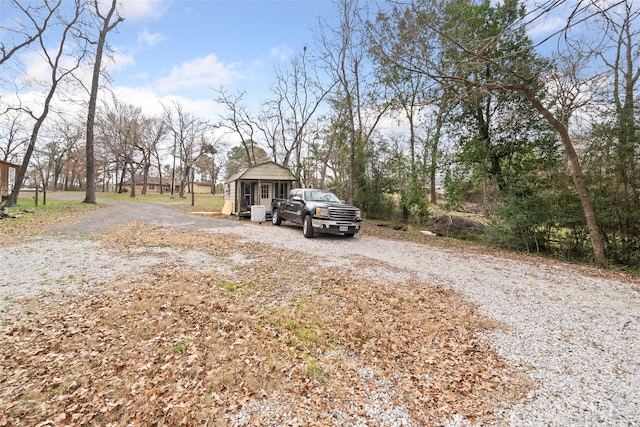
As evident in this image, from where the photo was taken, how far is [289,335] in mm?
3467

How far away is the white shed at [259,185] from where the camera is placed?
1562 centimetres

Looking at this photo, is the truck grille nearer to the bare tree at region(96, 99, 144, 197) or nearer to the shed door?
the shed door

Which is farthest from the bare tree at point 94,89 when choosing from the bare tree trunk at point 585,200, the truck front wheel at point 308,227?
the bare tree trunk at point 585,200

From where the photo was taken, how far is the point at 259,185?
1593 cm

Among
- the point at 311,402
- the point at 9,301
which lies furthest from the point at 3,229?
the point at 311,402

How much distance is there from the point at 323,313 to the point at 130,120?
37.7 meters

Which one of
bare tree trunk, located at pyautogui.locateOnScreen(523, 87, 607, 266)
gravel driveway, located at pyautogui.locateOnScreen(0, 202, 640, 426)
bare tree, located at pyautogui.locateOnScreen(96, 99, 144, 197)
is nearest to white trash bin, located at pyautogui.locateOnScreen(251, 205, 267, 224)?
gravel driveway, located at pyautogui.locateOnScreen(0, 202, 640, 426)

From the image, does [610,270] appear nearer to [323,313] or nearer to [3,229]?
[323,313]

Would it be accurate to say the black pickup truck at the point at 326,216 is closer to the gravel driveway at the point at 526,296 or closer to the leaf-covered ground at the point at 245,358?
the gravel driveway at the point at 526,296

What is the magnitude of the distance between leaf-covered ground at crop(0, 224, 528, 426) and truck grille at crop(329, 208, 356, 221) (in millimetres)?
4720

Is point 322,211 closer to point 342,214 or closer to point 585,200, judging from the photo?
point 342,214

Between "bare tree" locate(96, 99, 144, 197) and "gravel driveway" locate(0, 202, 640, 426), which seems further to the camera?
"bare tree" locate(96, 99, 144, 197)

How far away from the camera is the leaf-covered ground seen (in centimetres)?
232

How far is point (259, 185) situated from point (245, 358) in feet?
44.6
